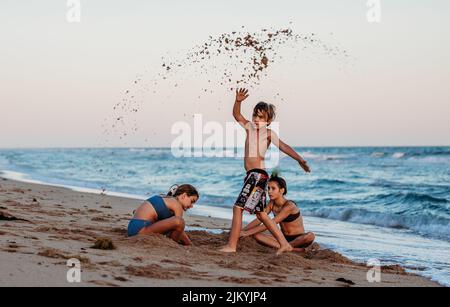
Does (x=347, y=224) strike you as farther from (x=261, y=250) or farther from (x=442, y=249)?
(x=261, y=250)

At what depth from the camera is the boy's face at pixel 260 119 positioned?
22.7 ft

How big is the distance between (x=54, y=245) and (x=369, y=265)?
141 inches

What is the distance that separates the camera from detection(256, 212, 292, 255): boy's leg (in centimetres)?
700

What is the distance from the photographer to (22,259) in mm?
5242

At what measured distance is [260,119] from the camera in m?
6.94

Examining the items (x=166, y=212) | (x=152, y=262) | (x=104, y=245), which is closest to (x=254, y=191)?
(x=166, y=212)

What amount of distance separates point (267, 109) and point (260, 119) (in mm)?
140

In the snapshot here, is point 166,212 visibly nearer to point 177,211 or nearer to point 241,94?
point 177,211
